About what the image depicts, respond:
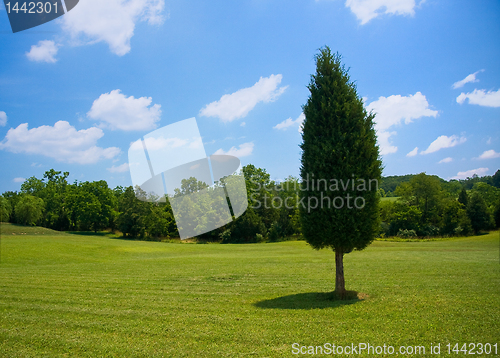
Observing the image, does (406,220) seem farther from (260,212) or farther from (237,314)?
(237,314)

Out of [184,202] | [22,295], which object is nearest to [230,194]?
[184,202]

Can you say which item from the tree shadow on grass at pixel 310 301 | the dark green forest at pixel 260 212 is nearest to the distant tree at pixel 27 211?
the dark green forest at pixel 260 212

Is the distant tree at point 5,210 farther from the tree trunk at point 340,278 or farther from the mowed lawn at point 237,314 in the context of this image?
the tree trunk at point 340,278

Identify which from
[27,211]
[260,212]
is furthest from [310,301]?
[27,211]

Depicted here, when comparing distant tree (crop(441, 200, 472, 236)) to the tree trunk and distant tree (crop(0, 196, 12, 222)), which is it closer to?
the tree trunk

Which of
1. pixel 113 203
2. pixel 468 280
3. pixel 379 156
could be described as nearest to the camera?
pixel 379 156

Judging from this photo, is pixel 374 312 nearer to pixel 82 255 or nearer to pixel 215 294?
pixel 215 294

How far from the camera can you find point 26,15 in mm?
9703

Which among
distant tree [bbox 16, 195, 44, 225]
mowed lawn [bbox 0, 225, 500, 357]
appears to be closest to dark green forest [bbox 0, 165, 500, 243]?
distant tree [bbox 16, 195, 44, 225]

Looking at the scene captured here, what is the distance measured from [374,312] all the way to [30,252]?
104 feet

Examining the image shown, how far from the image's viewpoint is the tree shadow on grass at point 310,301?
30.1 feet

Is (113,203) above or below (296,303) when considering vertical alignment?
above

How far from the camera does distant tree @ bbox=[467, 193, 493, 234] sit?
4909 cm

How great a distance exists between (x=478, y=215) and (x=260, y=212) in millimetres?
36720
